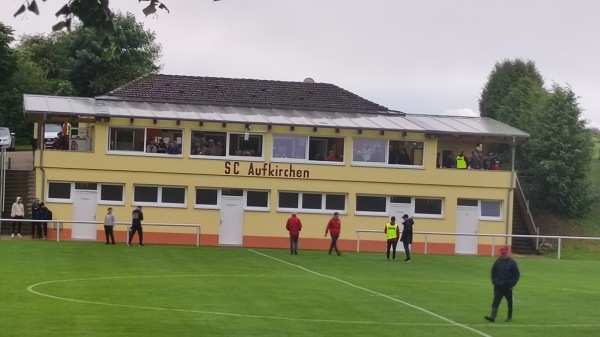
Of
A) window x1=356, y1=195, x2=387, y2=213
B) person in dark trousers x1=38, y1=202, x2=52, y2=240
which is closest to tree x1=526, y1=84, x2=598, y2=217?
window x1=356, y1=195, x2=387, y2=213

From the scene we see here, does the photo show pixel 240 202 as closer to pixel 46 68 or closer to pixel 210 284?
pixel 210 284

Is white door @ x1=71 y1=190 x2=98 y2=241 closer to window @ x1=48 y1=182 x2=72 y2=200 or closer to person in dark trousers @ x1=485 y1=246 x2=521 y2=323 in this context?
window @ x1=48 y1=182 x2=72 y2=200

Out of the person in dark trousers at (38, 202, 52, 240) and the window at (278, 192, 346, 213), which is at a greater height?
the window at (278, 192, 346, 213)

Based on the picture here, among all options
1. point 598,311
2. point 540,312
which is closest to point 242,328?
point 540,312

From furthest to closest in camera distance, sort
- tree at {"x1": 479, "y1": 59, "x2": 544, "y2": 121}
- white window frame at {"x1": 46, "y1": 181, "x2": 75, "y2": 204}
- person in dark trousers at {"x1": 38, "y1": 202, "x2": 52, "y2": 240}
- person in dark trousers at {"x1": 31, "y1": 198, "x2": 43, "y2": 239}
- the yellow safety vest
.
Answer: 1. tree at {"x1": 479, "y1": 59, "x2": 544, "y2": 121}
2. white window frame at {"x1": 46, "y1": 181, "x2": 75, "y2": 204}
3. person in dark trousers at {"x1": 38, "y1": 202, "x2": 52, "y2": 240}
4. person in dark trousers at {"x1": 31, "y1": 198, "x2": 43, "y2": 239}
5. the yellow safety vest

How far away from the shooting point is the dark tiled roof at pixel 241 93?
61.4 metres

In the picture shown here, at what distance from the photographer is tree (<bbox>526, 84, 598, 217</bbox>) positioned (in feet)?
227

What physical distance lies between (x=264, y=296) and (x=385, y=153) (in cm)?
3086

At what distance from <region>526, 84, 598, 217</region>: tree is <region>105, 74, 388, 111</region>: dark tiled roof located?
1211cm

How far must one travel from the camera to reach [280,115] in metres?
58.7

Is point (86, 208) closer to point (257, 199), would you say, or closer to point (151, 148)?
point (151, 148)

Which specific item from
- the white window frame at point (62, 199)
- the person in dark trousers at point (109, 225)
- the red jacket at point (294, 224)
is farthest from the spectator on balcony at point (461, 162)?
the white window frame at point (62, 199)

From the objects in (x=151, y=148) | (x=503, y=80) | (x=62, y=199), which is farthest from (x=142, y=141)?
(x=503, y=80)

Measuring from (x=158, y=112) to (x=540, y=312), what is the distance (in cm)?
3267
